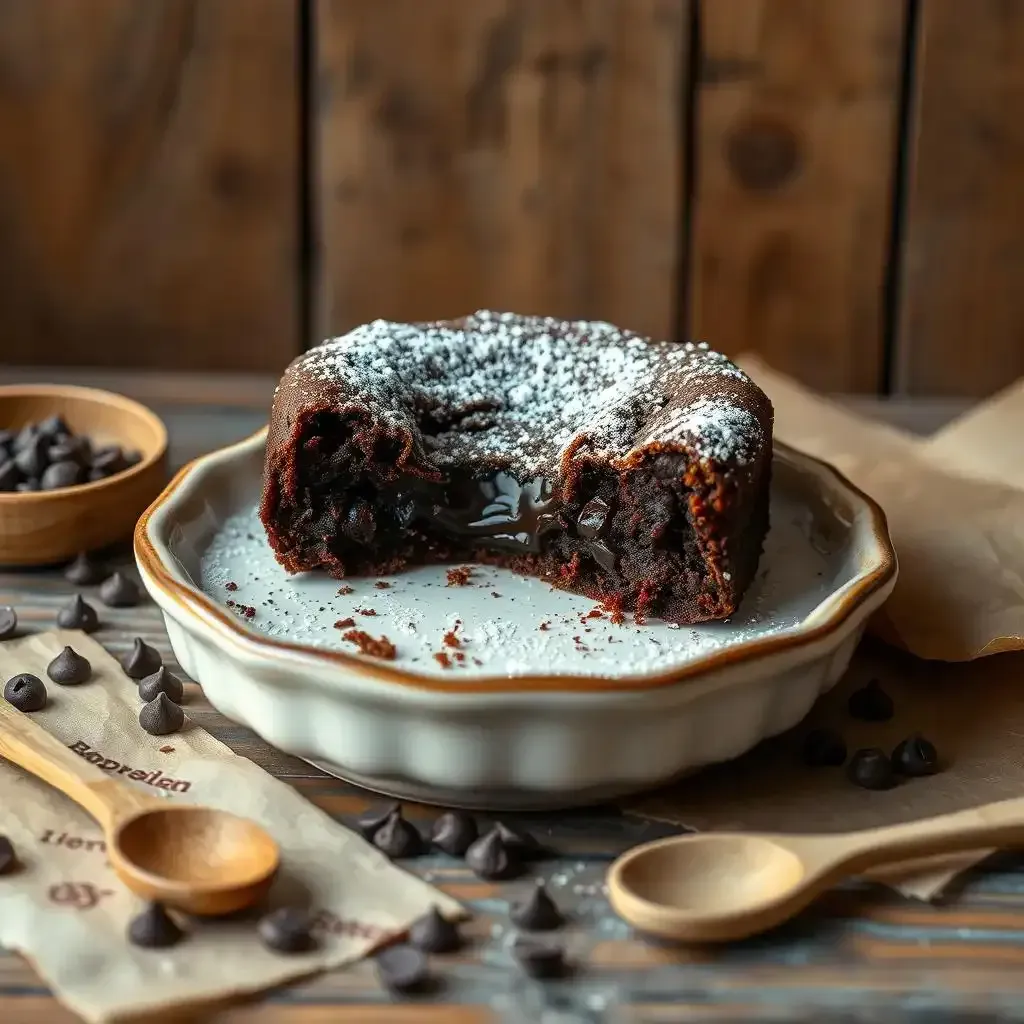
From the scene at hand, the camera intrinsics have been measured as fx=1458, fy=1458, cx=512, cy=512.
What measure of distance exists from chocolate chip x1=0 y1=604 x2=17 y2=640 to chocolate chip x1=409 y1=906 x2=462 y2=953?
936 millimetres

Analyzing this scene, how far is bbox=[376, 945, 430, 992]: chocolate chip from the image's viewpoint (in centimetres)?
148

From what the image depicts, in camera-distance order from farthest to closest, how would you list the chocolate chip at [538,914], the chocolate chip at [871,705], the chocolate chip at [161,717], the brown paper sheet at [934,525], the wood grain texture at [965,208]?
the wood grain texture at [965,208], the brown paper sheet at [934,525], the chocolate chip at [871,705], the chocolate chip at [161,717], the chocolate chip at [538,914]

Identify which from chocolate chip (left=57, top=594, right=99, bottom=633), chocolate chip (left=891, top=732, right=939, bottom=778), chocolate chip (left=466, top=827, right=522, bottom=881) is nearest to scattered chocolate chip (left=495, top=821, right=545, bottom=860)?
chocolate chip (left=466, top=827, right=522, bottom=881)

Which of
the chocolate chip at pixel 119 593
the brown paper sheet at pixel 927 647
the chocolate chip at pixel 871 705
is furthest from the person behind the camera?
the chocolate chip at pixel 119 593

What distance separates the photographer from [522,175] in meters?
3.26

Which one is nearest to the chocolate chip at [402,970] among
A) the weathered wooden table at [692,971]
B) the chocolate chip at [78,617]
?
the weathered wooden table at [692,971]

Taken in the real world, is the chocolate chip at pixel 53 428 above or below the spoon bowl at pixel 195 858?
above

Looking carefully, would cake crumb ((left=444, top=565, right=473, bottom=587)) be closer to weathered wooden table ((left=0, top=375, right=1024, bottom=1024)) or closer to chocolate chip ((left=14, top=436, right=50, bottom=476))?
weathered wooden table ((left=0, top=375, right=1024, bottom=1024))

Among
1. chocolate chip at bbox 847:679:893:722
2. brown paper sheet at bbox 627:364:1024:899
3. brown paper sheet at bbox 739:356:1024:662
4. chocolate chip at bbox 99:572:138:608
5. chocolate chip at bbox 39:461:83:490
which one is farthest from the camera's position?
chocolate chip at bbox 39:461:83:490

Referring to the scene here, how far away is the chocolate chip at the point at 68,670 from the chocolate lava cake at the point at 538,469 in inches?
12.4

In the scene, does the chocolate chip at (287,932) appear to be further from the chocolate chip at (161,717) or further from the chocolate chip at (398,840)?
the chocolate chip at (161,717)

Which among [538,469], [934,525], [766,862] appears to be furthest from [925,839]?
[934,525]

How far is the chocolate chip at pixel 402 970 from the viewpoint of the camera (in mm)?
1483

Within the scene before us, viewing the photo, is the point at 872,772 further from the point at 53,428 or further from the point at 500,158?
the point at 500,158
